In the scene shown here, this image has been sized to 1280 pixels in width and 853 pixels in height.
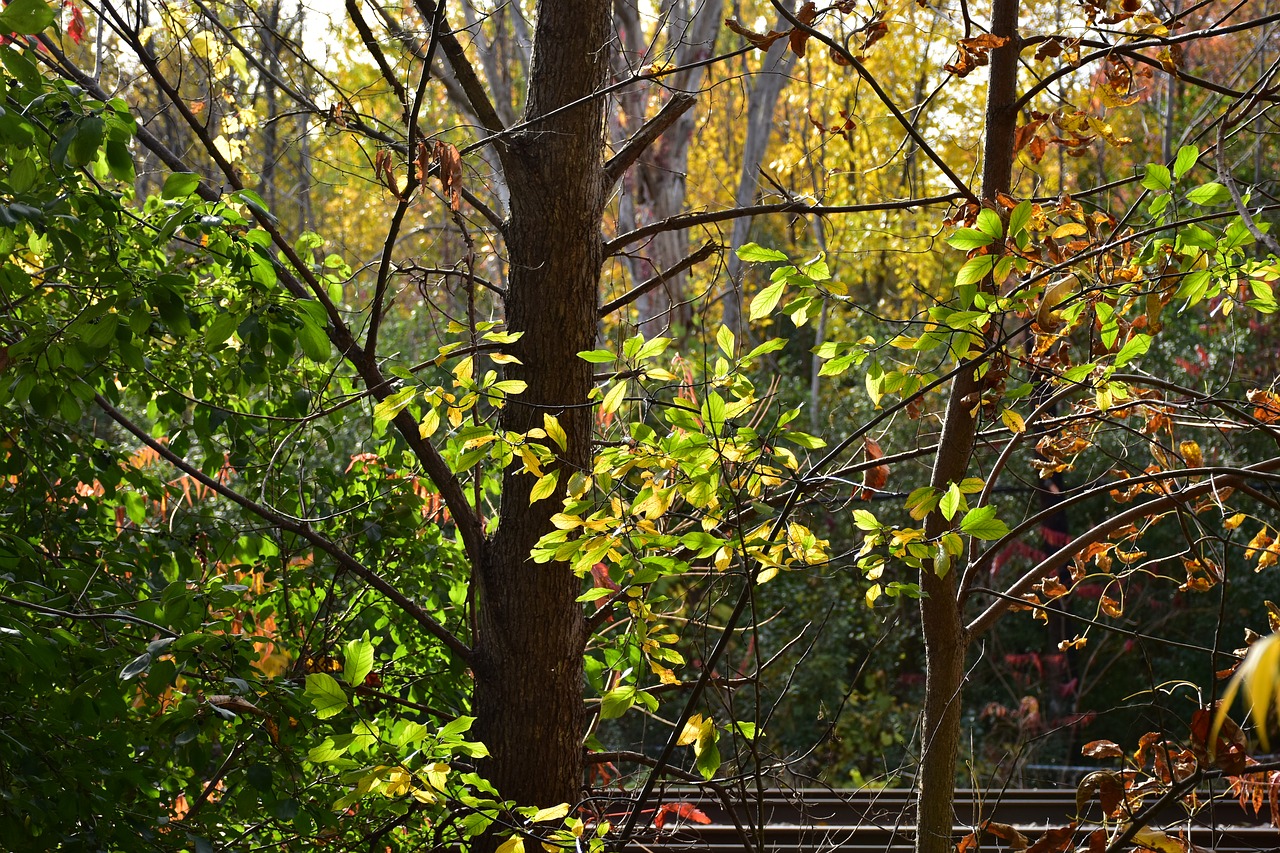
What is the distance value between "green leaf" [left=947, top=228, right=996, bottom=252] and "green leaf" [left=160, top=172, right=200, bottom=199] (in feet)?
5.36

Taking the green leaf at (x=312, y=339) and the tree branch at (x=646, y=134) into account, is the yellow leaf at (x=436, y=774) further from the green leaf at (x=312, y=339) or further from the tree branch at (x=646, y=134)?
the tree branch at (x=646, y=134)

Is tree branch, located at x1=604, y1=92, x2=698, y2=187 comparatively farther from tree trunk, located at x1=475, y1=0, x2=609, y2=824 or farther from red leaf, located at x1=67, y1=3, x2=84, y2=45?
red leaf, located at x1=67, y1=3, x2=84, y2=45

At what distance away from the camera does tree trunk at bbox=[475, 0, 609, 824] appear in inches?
107

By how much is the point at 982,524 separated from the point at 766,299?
0.63 meters

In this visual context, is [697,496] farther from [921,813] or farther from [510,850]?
[921,813]

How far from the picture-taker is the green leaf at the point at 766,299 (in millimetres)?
2127

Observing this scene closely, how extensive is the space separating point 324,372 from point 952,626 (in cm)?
218

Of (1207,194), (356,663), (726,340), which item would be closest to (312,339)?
(356,663)

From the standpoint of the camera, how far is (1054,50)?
2.47 metres

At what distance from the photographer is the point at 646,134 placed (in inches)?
110

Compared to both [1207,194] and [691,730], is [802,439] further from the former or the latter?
[1207,194]

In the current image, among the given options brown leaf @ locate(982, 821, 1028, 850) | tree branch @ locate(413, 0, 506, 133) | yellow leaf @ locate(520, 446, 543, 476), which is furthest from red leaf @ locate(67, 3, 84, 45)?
brown leaf @ locate(982, 821, 1028, 850)

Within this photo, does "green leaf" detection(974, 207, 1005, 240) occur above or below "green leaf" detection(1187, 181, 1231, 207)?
below

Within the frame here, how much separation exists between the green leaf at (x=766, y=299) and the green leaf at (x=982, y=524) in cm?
55
